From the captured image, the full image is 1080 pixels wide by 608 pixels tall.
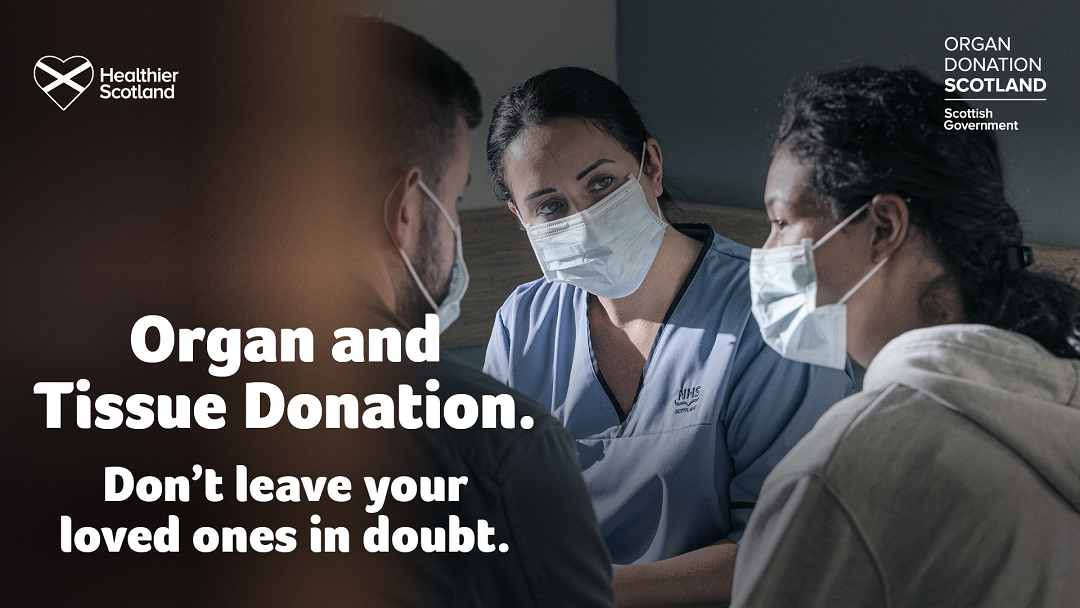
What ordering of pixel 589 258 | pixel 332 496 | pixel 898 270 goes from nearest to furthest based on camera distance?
pixel 898 270 < pixel 332 496 < pixel 589 258

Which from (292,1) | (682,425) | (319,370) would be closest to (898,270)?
(682,425)

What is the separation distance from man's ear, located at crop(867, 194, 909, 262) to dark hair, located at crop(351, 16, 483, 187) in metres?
0.47

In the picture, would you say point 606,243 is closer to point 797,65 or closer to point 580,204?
point 580,204

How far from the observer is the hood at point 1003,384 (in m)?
0.65

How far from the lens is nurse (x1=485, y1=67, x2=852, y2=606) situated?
0.96 metres

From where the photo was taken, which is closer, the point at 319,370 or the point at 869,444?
the point at 869,444

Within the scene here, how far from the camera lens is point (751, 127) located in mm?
984

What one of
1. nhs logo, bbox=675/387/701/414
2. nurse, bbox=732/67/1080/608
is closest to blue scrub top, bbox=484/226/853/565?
nhs logo, bbox=675/387/701/414

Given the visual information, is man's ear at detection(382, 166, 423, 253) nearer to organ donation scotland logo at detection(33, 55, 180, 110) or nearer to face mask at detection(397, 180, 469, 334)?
face mask at detection(397, 180, 469, 334)

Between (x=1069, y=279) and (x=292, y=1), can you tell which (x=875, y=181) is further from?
(x=292, y=1)

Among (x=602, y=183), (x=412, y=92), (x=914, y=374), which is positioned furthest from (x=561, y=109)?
(x=914, y=374)

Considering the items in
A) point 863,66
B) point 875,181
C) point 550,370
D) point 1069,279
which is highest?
point 863,66

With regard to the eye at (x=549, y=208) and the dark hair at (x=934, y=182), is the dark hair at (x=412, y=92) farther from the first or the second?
the dark hair at (x=934, y=182)

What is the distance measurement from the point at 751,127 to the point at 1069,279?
0.42 metres
